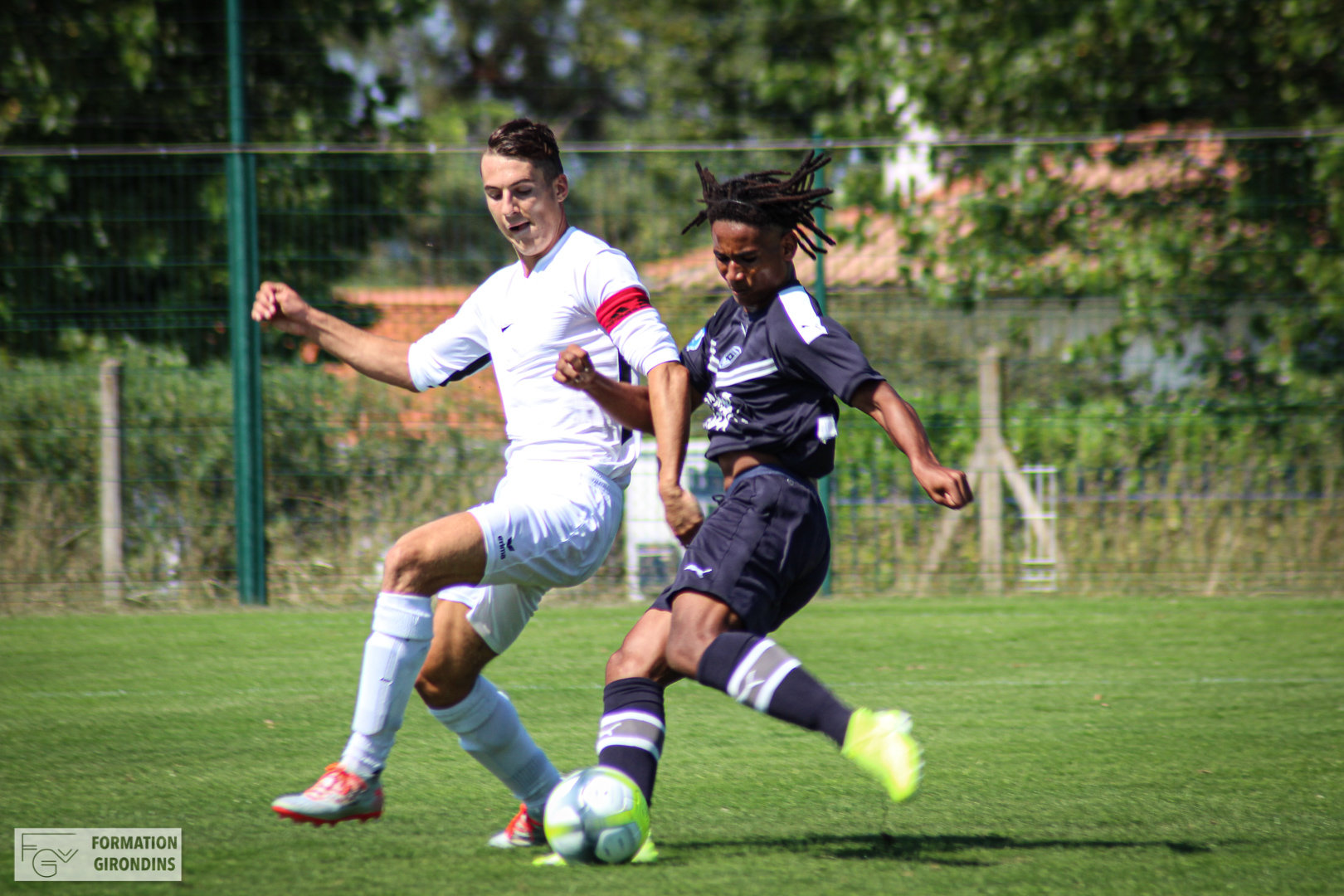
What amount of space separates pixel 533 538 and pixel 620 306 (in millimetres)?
701

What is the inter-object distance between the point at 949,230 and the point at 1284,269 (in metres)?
2.29

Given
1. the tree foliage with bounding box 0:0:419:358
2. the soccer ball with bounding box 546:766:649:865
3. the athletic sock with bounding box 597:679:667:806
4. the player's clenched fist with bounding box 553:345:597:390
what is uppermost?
the tree foliage with bounding box 0:0:419:358

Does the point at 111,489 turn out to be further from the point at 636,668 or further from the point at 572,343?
the point at 636,668

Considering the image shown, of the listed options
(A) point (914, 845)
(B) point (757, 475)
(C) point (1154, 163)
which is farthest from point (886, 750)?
(C) point (1154, 163)

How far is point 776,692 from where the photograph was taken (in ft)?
10.5

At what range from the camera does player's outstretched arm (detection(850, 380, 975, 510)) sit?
310 cm

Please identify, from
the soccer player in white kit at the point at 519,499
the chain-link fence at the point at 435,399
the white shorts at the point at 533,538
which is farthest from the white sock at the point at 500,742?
the chain-link fence at the point at 435,399

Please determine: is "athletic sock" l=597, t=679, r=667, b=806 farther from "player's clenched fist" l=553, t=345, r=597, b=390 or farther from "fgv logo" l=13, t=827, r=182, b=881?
"fgv logo" l=13, t=827, r=182, b=881

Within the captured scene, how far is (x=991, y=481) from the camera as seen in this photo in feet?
29.5

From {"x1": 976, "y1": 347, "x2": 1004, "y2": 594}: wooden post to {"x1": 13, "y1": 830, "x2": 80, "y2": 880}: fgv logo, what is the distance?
6.66 m

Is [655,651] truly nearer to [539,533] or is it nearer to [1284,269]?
[539,533]

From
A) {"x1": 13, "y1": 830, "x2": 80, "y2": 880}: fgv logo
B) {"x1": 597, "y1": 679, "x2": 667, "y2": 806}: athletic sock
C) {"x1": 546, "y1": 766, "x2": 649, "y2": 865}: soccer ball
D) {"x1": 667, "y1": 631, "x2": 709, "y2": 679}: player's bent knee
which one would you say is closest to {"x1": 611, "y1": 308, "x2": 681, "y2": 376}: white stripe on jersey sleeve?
{"x1": 667, "y1": 631, "x2": 709, "y2": 679}: player's bent knee

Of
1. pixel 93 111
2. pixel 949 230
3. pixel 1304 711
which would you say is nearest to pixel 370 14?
pixel 93 111

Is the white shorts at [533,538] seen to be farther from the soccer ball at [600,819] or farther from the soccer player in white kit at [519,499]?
the soccer ball at [600,819]
